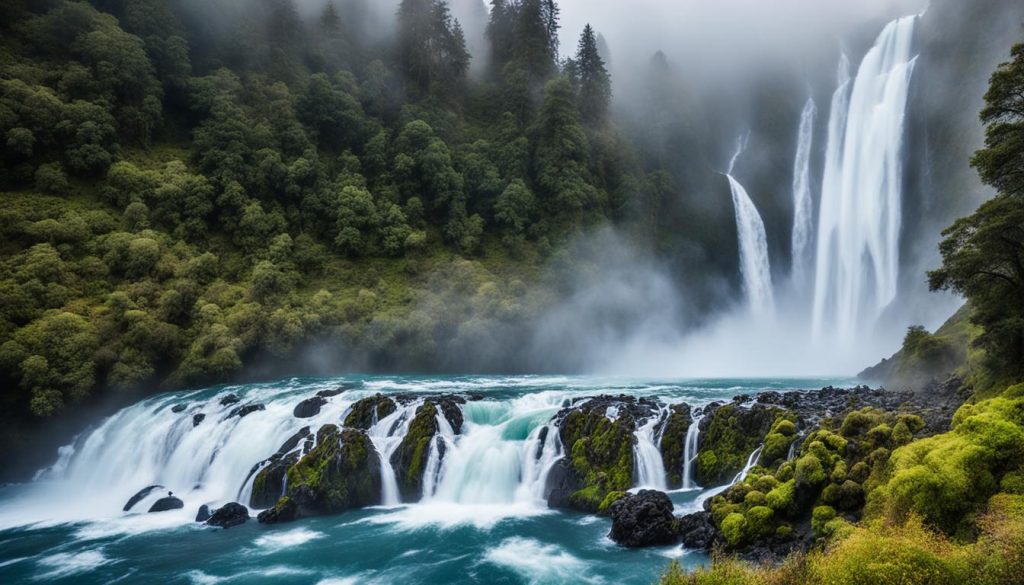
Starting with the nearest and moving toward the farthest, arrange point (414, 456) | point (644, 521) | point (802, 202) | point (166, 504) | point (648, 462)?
1. point (644, 521)
2. point (648, 462)
3. point (414, 456)
4. point (166, 504)
5. point (802, 202)

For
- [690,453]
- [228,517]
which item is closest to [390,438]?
[228,517]

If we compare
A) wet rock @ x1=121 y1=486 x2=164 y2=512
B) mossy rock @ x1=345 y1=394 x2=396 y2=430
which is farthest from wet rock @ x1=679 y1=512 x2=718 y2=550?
wet rock @ x1=121 y1=486 x2=164 y2=512

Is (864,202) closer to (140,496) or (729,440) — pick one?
(729,440)

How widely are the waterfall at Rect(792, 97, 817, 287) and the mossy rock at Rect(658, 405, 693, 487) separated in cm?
4934

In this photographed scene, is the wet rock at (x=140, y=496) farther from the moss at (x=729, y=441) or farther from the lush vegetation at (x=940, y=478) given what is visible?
the lush vegetation at (x=940, y=478)

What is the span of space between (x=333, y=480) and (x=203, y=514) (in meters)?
5.23

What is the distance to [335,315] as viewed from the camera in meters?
44.2

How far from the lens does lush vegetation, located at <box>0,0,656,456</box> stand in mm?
36625

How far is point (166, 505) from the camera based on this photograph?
23.0 meters

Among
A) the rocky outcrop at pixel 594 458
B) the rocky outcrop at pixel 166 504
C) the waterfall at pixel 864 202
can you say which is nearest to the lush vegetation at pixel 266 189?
the rocky outcrop at pixel 166 504

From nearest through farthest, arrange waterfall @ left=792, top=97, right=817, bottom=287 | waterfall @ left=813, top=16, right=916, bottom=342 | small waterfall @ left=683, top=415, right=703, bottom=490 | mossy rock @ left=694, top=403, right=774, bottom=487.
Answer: mossy rock @ left=694, top=403, right=774, bottom=487
small waterfall @ left=683, top=415, right=703, bottom=490
waterfall @ left=813, top=16, right=916, bottom=342
waterfall @ left=792, top=97, right=817, bottom=287

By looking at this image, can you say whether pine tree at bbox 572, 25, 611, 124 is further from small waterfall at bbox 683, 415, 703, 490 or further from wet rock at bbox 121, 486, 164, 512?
wet rock at bbox 121, 486, 164, 512

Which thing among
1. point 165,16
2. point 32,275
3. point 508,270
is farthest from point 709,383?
point 165,16

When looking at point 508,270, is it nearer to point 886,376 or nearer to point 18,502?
point 886,376
